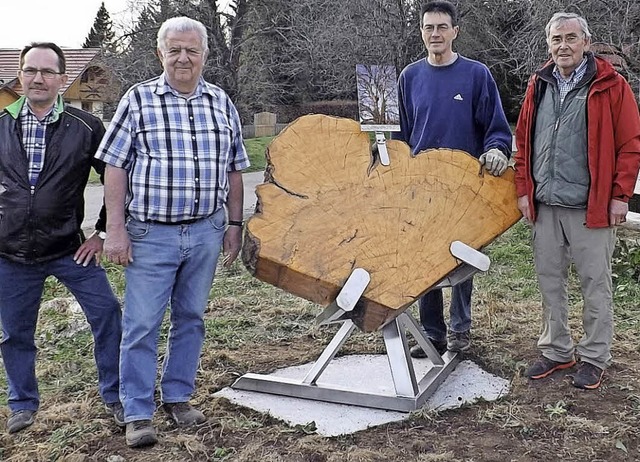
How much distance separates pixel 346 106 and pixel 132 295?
2077 centimetres

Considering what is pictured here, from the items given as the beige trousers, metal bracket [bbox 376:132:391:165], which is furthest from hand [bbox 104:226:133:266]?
the beige trousers

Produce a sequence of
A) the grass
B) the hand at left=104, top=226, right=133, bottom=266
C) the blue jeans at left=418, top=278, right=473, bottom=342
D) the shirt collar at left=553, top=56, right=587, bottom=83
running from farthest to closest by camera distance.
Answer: the blue jeans at left=418, top=278, right=473, bottom=342 → the shirt collar at left=553, top=56, right=587, bottom=83 → the grass → the hand at left=104, top=226, right=133, bottom=266

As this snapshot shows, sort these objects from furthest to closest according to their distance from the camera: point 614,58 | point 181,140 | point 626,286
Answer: point 614,58 < point 626,286 < point 181,140

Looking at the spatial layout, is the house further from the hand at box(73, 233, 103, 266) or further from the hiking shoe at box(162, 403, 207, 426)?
the hiking shoe at box(162, 403, 207, 426)

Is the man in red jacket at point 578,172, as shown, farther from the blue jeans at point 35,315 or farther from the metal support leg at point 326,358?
the blue jeans at point 35,315

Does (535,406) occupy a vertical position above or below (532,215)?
below

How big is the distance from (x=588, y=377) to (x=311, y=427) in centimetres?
143

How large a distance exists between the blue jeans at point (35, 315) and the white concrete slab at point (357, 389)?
68cm

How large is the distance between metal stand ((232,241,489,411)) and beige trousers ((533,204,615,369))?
21.8 inches

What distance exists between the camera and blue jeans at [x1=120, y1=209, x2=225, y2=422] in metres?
2.92

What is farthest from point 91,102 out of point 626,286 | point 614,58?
point 626,286

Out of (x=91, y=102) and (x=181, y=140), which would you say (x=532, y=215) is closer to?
(x=181, y=140)

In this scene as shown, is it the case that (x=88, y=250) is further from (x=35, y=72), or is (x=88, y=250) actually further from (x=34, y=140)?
(x=35, y=72)

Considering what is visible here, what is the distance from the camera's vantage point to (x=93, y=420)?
3207 mm
